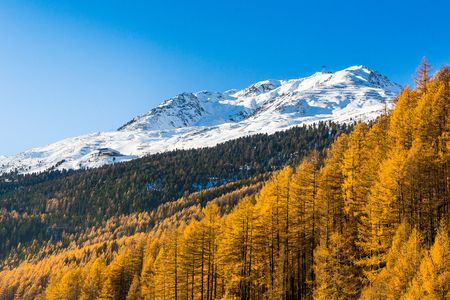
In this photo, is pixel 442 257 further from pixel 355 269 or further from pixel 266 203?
pixel 266 203

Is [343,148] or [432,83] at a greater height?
[432,83]

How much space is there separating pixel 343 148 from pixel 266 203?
24.1m

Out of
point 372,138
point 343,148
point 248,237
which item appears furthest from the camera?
point 343,148

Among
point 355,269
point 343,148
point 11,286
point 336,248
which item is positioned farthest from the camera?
point 11,286

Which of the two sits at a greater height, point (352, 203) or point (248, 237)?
point (352, 203)

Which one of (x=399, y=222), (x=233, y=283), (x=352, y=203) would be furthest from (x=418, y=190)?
(x=233, y=283)

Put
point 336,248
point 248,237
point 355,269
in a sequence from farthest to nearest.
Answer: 1. point 248,237
2. point 355,269
3. point 336,248

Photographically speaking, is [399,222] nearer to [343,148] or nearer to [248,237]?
[248,237]

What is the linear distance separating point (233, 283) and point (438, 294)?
98.8 ft

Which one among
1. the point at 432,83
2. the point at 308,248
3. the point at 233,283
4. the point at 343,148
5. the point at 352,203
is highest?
the point at 432,83

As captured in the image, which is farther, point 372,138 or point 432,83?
point 432,83

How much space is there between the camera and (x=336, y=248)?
50.3m

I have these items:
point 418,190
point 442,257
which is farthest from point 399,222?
point 442,257

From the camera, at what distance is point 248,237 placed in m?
59.5
